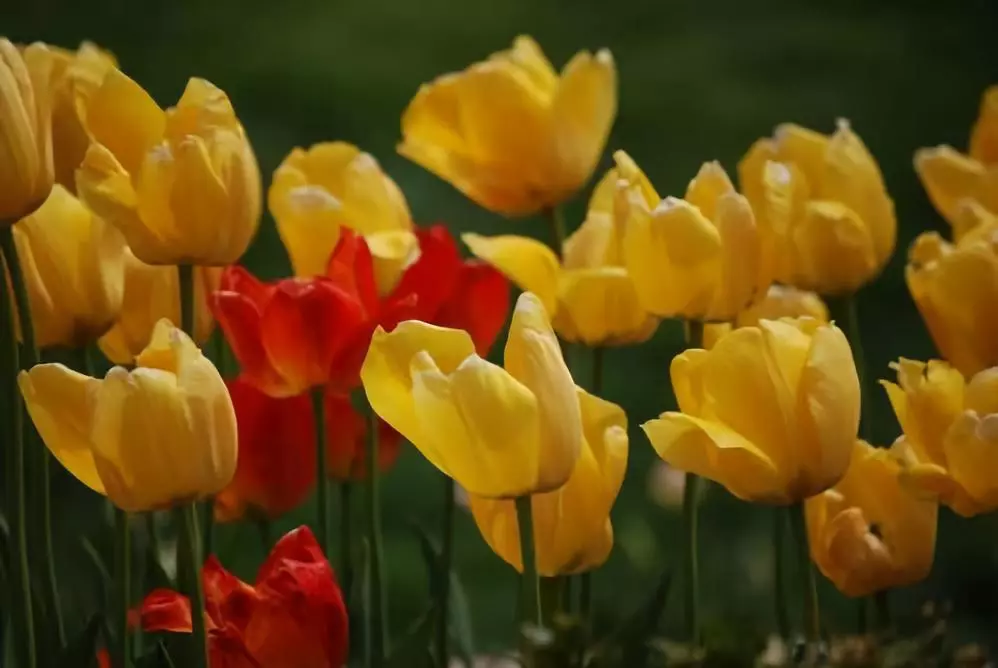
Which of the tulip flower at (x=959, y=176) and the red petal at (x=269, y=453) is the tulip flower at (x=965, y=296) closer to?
the tulip flower at (x=959, y=176)

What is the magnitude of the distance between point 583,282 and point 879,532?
126 millimetres

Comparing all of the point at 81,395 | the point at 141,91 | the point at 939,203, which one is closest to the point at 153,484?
the point at 81,395

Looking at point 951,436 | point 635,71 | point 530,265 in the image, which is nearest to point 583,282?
point 530,265

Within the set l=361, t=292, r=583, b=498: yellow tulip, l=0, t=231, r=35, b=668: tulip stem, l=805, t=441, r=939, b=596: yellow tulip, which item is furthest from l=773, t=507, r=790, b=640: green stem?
l=0, t=231, r=35, b=668: tulip stem

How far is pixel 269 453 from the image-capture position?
531mm

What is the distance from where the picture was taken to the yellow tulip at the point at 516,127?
1.81 ft

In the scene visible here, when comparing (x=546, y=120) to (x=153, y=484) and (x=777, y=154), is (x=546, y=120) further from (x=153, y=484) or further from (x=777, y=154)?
(x=153, y=484)

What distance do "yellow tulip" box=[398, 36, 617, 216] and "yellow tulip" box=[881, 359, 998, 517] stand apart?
0.54 feet

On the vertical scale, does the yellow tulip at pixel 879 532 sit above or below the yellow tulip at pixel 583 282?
below

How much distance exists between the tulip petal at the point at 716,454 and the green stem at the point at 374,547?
0.13 m

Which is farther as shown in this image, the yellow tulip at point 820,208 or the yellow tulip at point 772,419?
the yellow tulip at point 820,208

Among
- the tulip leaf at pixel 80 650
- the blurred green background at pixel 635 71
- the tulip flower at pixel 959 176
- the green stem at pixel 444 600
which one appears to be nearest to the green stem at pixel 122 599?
the tulip leaf at pixel 80 650

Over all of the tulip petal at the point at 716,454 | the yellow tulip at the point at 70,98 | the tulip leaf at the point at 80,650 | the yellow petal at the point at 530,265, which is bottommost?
the tulip leaf at the point at 80,650

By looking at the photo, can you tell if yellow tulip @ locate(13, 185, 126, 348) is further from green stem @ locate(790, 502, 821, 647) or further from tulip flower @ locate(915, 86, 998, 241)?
tulip flower @ locate(915, 86, 998, 241)
